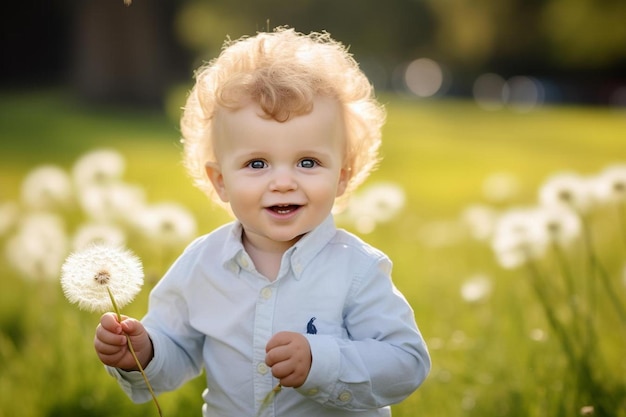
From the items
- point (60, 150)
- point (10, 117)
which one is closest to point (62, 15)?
point (10, 117)

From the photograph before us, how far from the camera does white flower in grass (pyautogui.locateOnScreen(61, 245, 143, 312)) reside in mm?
2037

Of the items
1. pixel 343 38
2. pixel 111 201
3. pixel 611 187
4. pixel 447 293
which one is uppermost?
pixel 611 187

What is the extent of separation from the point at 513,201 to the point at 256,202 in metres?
6.31

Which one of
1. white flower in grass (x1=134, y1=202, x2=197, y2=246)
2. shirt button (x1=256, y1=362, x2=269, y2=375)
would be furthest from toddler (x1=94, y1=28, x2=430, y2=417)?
white flower in grass (x1=134, y1=202, x2=197, y2=246)

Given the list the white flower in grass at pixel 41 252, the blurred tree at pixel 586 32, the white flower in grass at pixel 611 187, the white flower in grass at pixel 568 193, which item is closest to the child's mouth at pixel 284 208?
the white flower in grass at pixel 568 193

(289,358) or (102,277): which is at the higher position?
(102,277)

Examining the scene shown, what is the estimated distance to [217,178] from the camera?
7.93 feet

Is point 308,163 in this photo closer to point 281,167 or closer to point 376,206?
point 281,167

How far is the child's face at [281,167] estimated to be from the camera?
2199 mm

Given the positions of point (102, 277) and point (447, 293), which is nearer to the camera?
point (102, 277)

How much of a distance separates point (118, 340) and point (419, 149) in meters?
12.6

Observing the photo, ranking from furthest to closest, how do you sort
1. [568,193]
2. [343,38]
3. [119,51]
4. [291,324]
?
[343,38] → [119,51] → [568,193] → [291,324]

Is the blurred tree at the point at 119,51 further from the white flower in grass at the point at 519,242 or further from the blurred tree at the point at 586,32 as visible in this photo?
the blurred tree at the point at 586,32

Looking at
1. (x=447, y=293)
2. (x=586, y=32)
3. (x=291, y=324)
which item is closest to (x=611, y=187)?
(x=447, y=293)
